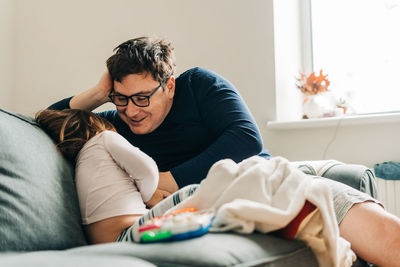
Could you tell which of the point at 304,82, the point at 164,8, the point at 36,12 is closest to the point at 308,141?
the point at 304,82

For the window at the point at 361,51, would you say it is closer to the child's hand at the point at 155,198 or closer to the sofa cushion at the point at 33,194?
the child's hand at the point at 155,198

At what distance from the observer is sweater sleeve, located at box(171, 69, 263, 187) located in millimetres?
1439

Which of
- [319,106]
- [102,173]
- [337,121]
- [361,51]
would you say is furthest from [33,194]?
[361,51]

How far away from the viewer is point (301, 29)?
2766 millimetres

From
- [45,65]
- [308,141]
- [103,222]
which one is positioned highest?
[45,65]

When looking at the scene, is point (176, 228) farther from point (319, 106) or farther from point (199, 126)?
point (319, 106)

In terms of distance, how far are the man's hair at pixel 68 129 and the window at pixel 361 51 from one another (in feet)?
5.90

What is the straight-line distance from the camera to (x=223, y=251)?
63cm

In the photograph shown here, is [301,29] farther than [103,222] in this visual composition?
Yes

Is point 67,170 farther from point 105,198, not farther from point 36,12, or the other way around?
point 36,12

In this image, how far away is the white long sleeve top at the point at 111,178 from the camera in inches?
39.7

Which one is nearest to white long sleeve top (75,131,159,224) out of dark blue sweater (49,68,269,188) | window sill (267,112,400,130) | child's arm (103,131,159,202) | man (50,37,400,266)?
child's arm (103,131,159,202)

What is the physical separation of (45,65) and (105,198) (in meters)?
2.16

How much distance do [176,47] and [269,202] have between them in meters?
2.05
